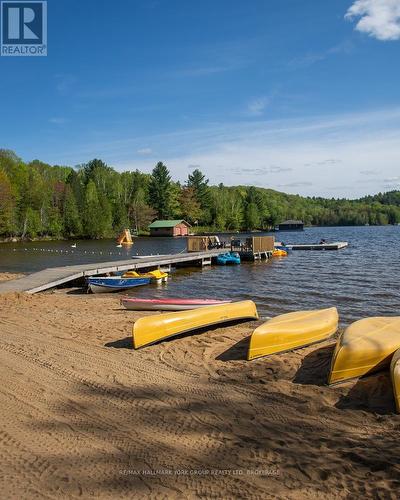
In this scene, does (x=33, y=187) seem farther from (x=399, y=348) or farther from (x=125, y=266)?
(x=399, y=348)

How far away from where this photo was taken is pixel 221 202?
4476 inches

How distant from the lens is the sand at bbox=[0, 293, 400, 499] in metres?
4.30

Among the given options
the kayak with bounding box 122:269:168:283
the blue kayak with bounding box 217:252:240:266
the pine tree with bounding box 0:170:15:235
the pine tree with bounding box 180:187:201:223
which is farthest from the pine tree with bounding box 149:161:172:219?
the kayak with bounding box 122:269:168:283

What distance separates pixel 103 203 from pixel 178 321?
74.2 metres

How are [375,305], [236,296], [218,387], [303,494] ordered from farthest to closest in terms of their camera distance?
[236,296], [375,305], [218,387], [303,494]

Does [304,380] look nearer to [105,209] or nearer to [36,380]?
[36,380]

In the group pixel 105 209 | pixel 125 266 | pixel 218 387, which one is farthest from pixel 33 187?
Result: pixel 218 387

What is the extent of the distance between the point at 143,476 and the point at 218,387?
2.75m

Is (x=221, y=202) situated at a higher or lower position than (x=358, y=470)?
higher

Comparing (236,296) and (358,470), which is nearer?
(358,470)

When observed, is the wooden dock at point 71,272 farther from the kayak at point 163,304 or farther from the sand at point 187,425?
the sand at point 187,425

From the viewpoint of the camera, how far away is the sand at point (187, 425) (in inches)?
169

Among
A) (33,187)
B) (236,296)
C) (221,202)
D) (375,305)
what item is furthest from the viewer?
(221,202)

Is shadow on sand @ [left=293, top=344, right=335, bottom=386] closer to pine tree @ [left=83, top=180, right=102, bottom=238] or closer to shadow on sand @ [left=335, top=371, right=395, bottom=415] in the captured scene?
shadow on sand @ [left=335, top=371, right=395, bottom=415]
